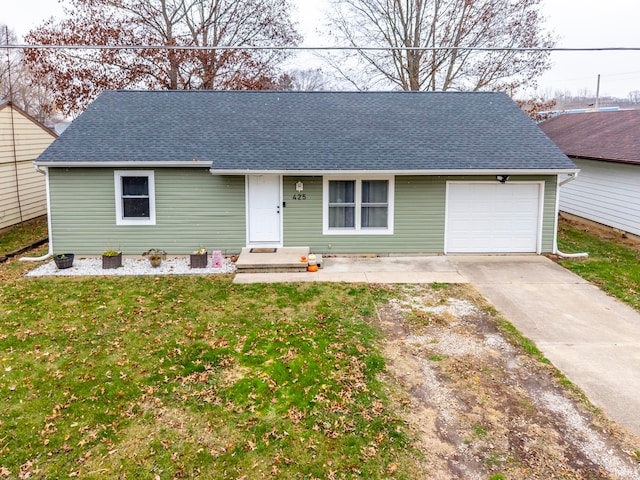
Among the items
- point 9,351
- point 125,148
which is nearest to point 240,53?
point 125,148

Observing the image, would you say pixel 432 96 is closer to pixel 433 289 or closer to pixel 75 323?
pixel 433 289

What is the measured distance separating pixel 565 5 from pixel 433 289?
1691 centimetres

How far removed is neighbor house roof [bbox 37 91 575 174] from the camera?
11.7 metres

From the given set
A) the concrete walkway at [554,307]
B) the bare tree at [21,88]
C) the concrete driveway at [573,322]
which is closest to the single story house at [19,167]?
the concrete walkway at [554,307]

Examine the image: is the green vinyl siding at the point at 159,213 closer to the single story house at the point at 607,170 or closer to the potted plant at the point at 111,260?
the potted plant at the point at 111,260

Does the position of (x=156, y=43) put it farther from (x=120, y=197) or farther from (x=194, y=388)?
(x=194, y=388)

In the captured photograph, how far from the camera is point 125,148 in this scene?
1199 cm

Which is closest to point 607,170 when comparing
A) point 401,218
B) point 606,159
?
point 606,159

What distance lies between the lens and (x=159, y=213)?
1199cm

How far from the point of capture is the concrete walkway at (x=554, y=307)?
5.99 m

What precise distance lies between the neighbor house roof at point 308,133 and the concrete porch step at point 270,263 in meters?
2.07

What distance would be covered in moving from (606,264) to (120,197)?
12.2m

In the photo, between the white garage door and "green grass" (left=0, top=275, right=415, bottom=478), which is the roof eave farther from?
"green grass" (left=0, top=275, right=415, bottom=478)

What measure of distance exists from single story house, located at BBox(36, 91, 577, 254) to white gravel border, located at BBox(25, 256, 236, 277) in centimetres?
53
